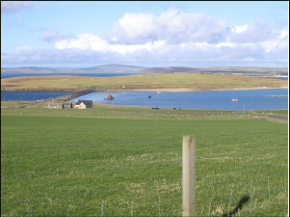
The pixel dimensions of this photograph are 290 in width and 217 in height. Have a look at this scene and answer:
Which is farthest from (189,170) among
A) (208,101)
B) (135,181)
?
(208,101)

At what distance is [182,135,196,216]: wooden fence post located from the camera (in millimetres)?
5539

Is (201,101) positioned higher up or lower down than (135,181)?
lower down

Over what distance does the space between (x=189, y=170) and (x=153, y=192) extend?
4.23 metres

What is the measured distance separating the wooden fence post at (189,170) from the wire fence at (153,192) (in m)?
1.96

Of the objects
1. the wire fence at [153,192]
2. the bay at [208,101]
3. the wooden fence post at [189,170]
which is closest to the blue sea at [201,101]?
the bay at [208,101]

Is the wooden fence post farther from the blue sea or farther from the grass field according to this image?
the blue sea

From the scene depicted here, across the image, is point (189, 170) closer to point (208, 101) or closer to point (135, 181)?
point (135, 181)

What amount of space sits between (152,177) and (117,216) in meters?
3.70

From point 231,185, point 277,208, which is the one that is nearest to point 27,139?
point 231,185

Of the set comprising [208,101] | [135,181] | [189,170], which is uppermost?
[189,170]

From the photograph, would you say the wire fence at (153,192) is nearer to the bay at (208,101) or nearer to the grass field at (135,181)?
the grass field at (135,181)

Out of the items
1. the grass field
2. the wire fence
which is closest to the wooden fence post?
the wire fence

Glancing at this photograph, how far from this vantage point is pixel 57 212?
319 inches

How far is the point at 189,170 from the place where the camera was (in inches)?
221
